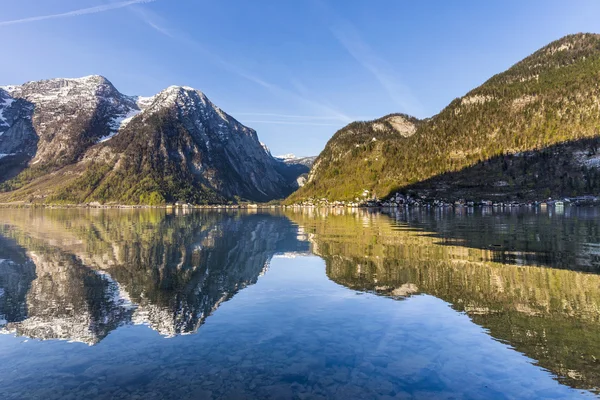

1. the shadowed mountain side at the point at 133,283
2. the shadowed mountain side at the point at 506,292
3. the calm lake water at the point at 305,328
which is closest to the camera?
the calm lake water at the point at 305,328

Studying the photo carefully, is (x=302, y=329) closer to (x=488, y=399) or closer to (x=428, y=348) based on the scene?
(x=428, y=348)

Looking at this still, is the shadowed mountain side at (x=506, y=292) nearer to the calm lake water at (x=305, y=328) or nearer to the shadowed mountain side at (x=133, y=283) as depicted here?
the calm lake water at (x=305, y=328)

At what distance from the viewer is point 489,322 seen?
22031mm

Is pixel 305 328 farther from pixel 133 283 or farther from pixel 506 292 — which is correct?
pixel 133 283

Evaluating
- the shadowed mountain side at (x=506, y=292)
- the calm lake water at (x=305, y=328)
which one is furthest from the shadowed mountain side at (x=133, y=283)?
the shadowed mountain side at (x=506, y=292)

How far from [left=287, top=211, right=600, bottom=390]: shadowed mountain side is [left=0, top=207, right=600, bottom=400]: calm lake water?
0.44 feet

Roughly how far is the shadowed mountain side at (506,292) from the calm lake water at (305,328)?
13 centimetres

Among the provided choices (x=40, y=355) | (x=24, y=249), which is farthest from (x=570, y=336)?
(x=24, y=249)

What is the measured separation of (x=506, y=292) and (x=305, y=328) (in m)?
16.1

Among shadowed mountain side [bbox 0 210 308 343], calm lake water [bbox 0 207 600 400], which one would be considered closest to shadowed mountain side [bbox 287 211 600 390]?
calm lake water [bbox 0 207 600 400]

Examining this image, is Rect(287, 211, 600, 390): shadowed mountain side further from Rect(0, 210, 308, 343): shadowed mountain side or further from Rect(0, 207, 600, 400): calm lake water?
Rect(0, 210, 308, 343): shadowed mountain side

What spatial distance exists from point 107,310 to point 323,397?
17.9 metres

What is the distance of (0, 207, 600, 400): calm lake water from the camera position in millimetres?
15016

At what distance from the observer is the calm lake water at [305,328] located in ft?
49.3
